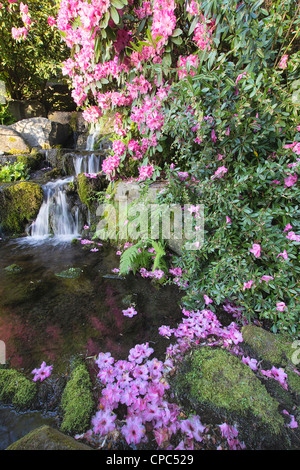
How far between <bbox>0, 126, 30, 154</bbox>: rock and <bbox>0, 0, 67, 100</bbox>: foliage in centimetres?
309

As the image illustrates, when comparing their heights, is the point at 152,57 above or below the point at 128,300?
above

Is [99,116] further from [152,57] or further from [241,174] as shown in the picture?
[241,174]

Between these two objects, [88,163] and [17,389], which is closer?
[17,389]

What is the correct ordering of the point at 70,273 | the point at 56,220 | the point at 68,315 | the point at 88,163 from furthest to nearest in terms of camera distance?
the point at 88,163
the point at 56,220
the point at 70,273
the point at 68,315

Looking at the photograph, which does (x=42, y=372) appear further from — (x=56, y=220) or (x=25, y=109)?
(x=25, y=109)

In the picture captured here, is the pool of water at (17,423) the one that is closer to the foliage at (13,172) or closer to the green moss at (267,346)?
the green moss at (267,346)

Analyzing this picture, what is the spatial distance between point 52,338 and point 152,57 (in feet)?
10.6

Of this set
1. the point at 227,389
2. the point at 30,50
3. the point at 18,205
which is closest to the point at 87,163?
the point at 18,205

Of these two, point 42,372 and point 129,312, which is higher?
point 129,312

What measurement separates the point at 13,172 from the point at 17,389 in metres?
6.66

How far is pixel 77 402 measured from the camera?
1634mm

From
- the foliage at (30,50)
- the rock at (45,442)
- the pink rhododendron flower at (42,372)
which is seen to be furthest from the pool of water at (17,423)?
the foliage at (30,50)
